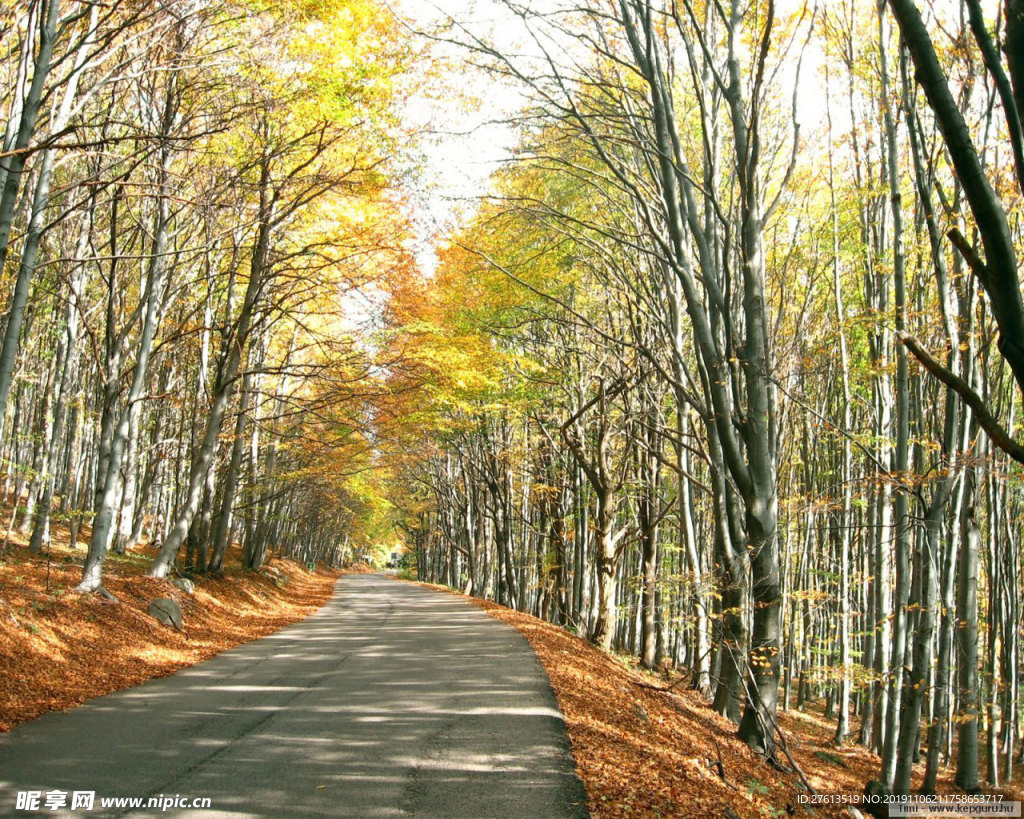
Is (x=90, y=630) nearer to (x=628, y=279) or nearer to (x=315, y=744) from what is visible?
(x=315, y=744)

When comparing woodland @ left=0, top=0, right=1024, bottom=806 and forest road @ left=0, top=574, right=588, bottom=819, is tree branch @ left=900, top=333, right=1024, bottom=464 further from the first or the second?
forest road @ left=0, top=574, right=588, bottom=819

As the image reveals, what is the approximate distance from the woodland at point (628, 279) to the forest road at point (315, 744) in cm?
258

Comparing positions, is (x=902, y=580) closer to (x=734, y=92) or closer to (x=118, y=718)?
(x=734, y=92)

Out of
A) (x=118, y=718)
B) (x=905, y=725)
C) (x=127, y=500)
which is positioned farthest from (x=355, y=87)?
(x=127, y=500)

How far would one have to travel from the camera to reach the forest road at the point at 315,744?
15.3ft

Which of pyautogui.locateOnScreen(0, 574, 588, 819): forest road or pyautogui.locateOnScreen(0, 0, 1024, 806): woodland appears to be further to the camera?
pyautogui.locateOnScreen(0, 0, 1024, 806): woodland

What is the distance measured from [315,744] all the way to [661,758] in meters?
3.09

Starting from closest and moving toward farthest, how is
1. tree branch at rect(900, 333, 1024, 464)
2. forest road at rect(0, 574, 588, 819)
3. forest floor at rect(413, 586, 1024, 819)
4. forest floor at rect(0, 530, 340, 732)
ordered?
tree branch at rect(900, 333, 1024, 464), forest road at rect(0, 574, 588, 819), forest floor at rect(413, 586, 1024, 819), forest floor at rect(0, 530, 340, 732)

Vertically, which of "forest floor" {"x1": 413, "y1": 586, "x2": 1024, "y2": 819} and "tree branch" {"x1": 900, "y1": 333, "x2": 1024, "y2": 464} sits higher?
"tree branch" {"x1": 900, "y1": 333, "x2": 1024, "y2": 464}

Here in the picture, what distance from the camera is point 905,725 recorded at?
8211mm

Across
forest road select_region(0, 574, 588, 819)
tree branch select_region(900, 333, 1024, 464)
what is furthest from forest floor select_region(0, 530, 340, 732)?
tree branch select_region(900, 333, 1024, 464)

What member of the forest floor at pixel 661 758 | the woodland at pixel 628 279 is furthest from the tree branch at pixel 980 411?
the forest floor at pixel 661 758

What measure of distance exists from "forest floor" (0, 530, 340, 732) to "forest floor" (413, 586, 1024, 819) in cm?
504

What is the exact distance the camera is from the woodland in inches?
283
